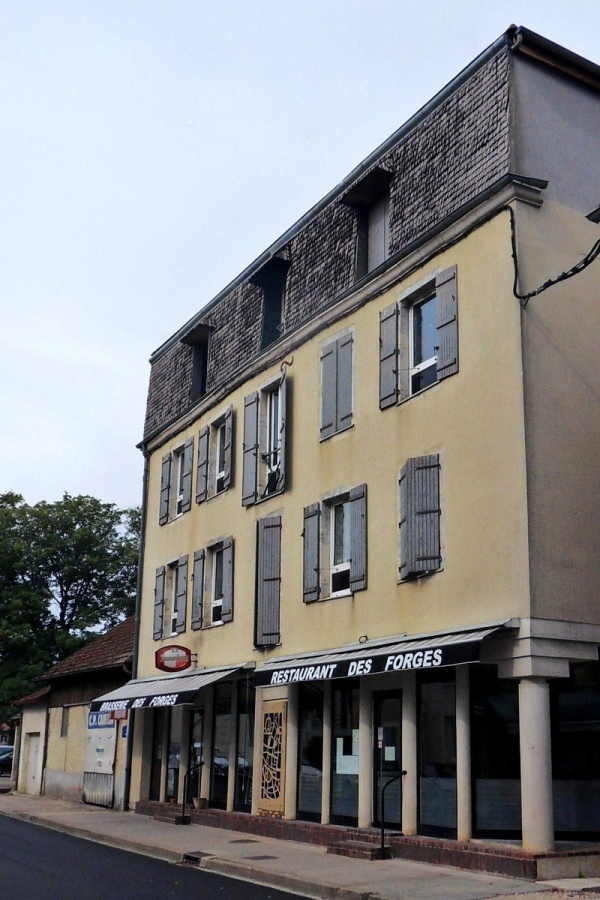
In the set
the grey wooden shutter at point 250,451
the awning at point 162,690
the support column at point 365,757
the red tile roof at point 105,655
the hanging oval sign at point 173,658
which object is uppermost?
the grey wooden shutter at point 250,451

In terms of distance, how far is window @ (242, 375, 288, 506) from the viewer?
1853cm

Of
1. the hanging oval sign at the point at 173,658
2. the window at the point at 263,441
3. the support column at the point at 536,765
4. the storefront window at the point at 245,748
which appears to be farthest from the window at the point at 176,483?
the support column at the point at 536,765

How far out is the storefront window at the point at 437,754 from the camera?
13508mm

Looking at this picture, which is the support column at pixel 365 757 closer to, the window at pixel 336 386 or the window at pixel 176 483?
→ the window at pixel 336 386

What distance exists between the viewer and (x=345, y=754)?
15812 millimetres

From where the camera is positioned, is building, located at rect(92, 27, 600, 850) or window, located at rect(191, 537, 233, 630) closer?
building, located at rect(92, 27, 600, 850)

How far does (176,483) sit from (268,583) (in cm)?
603

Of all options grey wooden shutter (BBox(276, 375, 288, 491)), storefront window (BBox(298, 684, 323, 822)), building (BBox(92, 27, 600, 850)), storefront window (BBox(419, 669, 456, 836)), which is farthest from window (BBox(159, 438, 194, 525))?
storefront window (BBox(419, 669, 456, 836))

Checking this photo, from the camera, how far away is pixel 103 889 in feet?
37.0

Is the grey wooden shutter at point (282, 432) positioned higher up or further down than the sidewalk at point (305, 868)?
higher up

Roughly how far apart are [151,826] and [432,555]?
860cm

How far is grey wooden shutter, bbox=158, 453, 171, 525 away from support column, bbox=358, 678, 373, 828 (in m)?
9.02

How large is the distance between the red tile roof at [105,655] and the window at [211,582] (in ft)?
14.2

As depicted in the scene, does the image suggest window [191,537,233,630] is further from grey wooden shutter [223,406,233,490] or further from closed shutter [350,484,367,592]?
closed shutter [350,484,367,592]
